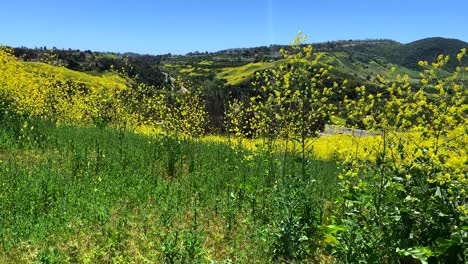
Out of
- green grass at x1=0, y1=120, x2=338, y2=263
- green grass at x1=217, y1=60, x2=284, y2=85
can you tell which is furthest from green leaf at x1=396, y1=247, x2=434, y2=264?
green grass at x1=217, y1=60, x2=284, y2=85

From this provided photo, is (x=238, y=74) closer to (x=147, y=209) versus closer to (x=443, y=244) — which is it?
(x=147, y=209)

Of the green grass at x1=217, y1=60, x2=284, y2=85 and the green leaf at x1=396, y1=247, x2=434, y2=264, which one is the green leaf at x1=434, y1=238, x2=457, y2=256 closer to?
the green leaf at x1=396, y1=247, x2=434, y2=264

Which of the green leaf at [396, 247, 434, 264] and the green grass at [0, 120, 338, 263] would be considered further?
the green grass at [0, 120, 338, 263]

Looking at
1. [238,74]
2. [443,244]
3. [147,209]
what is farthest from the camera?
[238,74]

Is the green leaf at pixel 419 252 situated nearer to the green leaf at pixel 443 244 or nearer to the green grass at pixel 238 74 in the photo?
the green leaf at pixel 443 244

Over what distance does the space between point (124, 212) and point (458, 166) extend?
14.2 feet

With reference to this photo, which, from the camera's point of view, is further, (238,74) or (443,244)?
(238,74)

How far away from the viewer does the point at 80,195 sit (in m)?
6.64

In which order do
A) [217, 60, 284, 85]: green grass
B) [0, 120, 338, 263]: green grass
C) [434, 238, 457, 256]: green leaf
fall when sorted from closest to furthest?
[434, 238, 457, 256]: green leaf < [0, 120, 338, 263]: green grass < [217, 60, 284, 85]: green grass

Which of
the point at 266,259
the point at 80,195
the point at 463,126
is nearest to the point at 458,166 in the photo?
the point at 463,126

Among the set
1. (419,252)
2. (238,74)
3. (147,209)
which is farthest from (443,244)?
(238,74)

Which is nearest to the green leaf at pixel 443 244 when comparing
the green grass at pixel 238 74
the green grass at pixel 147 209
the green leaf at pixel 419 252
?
the green leaf at pixel 419 252

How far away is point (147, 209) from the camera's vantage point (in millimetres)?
6336

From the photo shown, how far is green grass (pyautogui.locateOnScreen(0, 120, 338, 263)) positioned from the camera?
4.86m
